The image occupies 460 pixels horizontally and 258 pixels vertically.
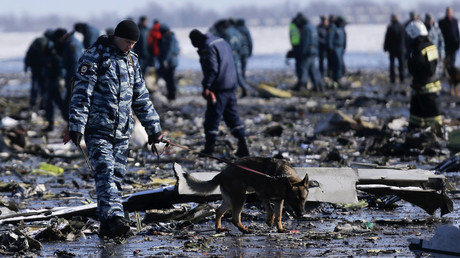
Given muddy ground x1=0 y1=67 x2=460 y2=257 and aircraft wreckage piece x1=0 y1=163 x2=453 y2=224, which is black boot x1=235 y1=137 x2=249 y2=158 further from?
aircraft wreckage piece x1=0 y1=163 x2=453 y2=224

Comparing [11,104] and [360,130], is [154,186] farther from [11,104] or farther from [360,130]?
[11,104]

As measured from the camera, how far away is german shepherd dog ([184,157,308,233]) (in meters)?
6.64

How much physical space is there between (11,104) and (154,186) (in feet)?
50.1

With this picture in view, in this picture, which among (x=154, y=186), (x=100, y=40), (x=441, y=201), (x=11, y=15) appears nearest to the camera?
(x=100, y=40)

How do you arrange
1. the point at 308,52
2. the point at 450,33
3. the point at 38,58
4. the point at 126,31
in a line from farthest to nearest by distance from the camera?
the point at 450,33
the point at 308,52
the point at 38,58
the point at 126,31

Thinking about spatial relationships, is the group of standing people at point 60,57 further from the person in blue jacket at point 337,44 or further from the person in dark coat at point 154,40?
the person in blue jacket at point 337,44

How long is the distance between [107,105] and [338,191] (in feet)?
6.44

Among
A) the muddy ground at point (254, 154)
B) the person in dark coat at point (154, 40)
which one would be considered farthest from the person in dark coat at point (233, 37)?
the person in dark coat at point (154, 40)

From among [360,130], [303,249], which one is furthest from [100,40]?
[360,130]

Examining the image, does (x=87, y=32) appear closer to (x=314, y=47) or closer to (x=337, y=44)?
(x=314, y=47)

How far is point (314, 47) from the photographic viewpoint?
2288 cm

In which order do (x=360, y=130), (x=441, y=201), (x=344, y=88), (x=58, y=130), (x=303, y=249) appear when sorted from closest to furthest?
(x=303, y=249) < (x=441, y=201) < (x=360, y=130) < (x=58, y=130) < (x=344, y=88)

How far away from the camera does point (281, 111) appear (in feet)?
64.1

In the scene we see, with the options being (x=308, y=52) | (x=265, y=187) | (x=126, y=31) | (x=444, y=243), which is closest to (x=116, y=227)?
(x=265, y=187)
